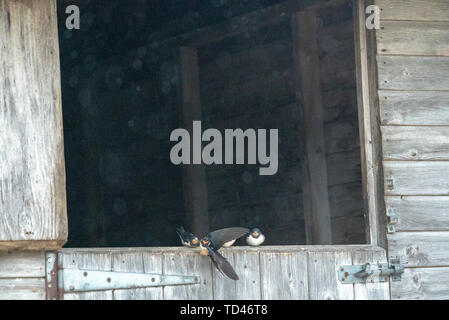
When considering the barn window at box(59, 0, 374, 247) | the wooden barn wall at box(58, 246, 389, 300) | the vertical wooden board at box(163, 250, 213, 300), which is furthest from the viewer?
the barn window at box(59, 0, 374, 247)

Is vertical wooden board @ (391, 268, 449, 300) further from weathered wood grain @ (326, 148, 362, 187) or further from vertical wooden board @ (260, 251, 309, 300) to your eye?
weathered wood grain @ (326, 148, 362, 187)

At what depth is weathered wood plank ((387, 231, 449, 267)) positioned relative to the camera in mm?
4578

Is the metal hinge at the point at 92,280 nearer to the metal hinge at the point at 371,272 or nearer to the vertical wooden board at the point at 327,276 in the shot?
the vertical wooden board at the point at 327,276

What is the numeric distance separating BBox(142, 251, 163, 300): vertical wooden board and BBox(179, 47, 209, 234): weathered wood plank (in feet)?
11.1

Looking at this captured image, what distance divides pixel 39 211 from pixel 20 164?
0.67 ft

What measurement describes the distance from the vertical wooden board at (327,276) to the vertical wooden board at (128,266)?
809mm

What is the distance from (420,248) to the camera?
461 centimetres

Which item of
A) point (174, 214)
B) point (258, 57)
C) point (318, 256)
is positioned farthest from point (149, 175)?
point (318, 256)

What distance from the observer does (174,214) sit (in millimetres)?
8219

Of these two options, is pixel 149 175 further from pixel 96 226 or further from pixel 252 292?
pixel 252 292

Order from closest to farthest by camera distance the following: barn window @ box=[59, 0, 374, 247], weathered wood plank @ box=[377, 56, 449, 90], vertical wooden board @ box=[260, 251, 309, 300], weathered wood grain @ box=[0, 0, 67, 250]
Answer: weathered wood grain @ box=[0, 0, 67, 250] → vertical wooden board @ box=[260, 251, 309, 300] → weathered wood plank @ box=[377, 56, 449, 90] → barn window @ box=[59, 0, 374, 247]

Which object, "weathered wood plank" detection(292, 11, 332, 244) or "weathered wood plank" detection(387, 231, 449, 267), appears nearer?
"weathered wood plank" detection(387, 231, 449, 267)

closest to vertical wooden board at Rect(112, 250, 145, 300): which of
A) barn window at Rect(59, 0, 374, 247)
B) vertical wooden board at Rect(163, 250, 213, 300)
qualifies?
vertical wooden board at Rect(163, 250, 213, 300)

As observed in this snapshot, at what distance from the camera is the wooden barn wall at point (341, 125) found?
710cm
